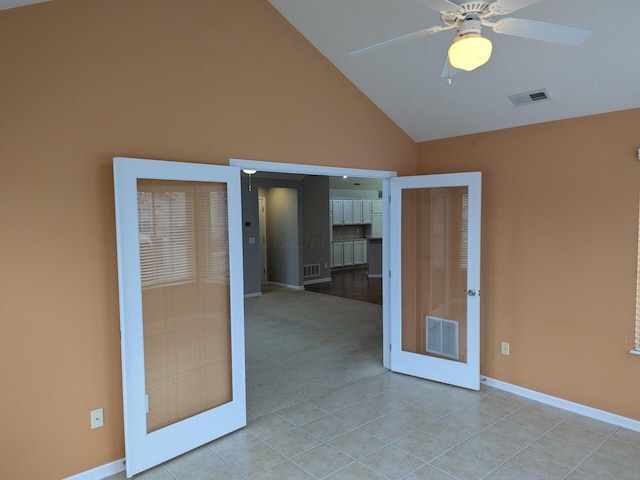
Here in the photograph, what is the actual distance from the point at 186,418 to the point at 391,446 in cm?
151

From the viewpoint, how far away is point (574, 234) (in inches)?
139

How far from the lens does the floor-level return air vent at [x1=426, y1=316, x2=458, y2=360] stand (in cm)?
428

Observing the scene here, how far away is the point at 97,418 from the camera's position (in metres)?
2.74

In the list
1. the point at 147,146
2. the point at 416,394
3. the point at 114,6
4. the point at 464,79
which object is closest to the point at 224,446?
the point at 416,394

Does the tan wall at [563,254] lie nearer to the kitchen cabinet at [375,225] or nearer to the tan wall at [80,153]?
the tan wall at [80,153]

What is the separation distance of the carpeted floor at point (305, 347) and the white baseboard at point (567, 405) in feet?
4.08

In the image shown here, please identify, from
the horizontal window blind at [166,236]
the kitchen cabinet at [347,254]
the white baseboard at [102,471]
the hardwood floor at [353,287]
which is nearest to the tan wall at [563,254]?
the horizontal window blind at [166,236]

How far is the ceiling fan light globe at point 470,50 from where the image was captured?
5.98 ft

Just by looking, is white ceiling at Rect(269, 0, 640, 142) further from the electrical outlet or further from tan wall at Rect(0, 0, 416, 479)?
the electrical outlet

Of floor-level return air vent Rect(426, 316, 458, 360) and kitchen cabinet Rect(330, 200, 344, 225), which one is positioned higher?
kitchen cabinet Rect(330, 200, 344, 225)

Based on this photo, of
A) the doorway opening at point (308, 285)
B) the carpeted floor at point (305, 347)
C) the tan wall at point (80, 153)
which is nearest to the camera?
the tan wall at point (80, 153)

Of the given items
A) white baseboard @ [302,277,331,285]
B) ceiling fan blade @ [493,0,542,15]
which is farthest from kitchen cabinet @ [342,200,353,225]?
ceiling fan blade @ [493,0,542,15]

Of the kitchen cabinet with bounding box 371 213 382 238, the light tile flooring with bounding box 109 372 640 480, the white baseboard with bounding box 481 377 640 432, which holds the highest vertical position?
the kitchen cabinet with bounding box 371 213 382 238

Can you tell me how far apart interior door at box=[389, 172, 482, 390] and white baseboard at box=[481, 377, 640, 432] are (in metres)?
0.26
